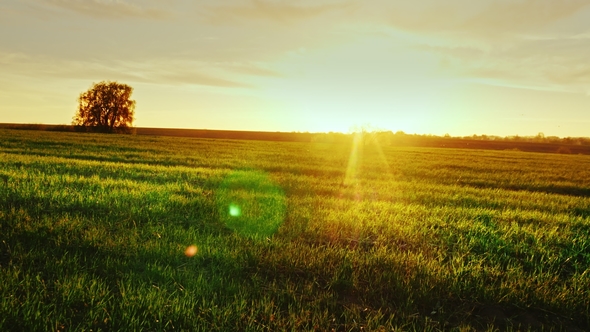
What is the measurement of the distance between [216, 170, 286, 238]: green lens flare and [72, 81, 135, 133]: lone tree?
2860 inches

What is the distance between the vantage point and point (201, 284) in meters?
3.96

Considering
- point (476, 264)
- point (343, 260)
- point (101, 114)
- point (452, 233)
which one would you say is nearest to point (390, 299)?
point (343, 260)

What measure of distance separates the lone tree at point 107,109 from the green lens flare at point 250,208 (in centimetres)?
7264

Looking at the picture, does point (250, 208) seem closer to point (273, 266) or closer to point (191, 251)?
point (191, 251)

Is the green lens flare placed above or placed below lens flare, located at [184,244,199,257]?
above

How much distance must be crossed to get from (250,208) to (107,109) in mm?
77645

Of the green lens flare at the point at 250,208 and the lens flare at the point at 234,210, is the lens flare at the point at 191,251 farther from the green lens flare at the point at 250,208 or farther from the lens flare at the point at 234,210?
the lens flare at the point at 234,210

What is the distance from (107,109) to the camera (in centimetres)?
7512

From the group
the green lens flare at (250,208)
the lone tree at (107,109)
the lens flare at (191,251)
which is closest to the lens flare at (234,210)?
the green lens flare at (250,208)

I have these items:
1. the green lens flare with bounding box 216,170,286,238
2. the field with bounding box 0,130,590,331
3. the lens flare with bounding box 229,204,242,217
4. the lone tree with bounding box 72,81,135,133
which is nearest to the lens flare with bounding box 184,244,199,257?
the field with bounding box 0,130,590,331

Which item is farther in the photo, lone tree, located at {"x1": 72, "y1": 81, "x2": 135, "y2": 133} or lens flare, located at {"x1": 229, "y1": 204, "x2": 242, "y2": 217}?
lone tree, located at {"x1": 72, "y1": 81, "x2": 135, "y2": 133}

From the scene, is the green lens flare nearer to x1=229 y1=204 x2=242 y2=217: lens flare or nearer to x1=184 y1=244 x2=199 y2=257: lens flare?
x1=229 y1=204 x2=242 y2=217: lens flare

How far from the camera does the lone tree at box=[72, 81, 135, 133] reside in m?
74.1

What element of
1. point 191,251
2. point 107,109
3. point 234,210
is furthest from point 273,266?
point 107,109
